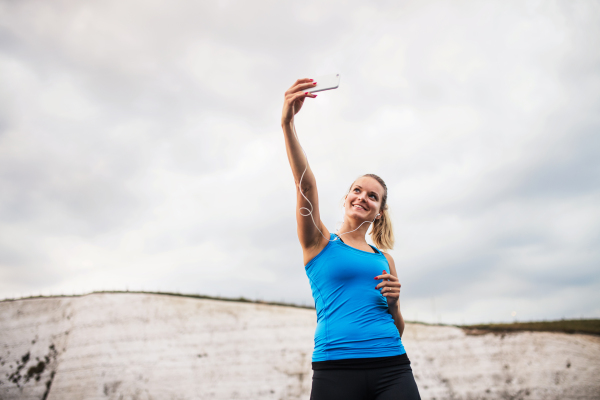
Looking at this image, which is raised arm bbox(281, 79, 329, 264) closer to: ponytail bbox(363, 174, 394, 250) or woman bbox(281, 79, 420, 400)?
woman bbox(281, 79, 420, 400)

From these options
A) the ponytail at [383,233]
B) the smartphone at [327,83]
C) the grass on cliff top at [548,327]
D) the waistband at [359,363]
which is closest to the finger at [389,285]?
the waistband at [359,363]

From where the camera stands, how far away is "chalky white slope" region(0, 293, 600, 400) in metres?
8.05

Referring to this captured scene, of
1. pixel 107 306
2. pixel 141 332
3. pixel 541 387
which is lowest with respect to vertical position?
pixel 541 387

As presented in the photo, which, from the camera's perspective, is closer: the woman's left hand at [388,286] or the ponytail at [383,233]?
the woman's left hand at [388,286]

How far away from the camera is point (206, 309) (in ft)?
31.5

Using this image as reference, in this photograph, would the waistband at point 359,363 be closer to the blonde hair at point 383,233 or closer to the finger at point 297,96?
the blonde hair at point 383,233

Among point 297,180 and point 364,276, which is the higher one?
point 297,180

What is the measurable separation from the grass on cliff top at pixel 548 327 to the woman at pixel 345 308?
884cm

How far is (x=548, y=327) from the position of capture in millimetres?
8859

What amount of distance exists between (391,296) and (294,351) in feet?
25.8

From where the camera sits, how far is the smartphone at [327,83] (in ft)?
4.70

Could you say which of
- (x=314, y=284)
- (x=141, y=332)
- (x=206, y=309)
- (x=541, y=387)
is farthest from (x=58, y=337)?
(x=541, y=387)

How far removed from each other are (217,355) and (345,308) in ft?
27.2

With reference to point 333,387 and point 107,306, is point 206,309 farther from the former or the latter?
point 333,387
